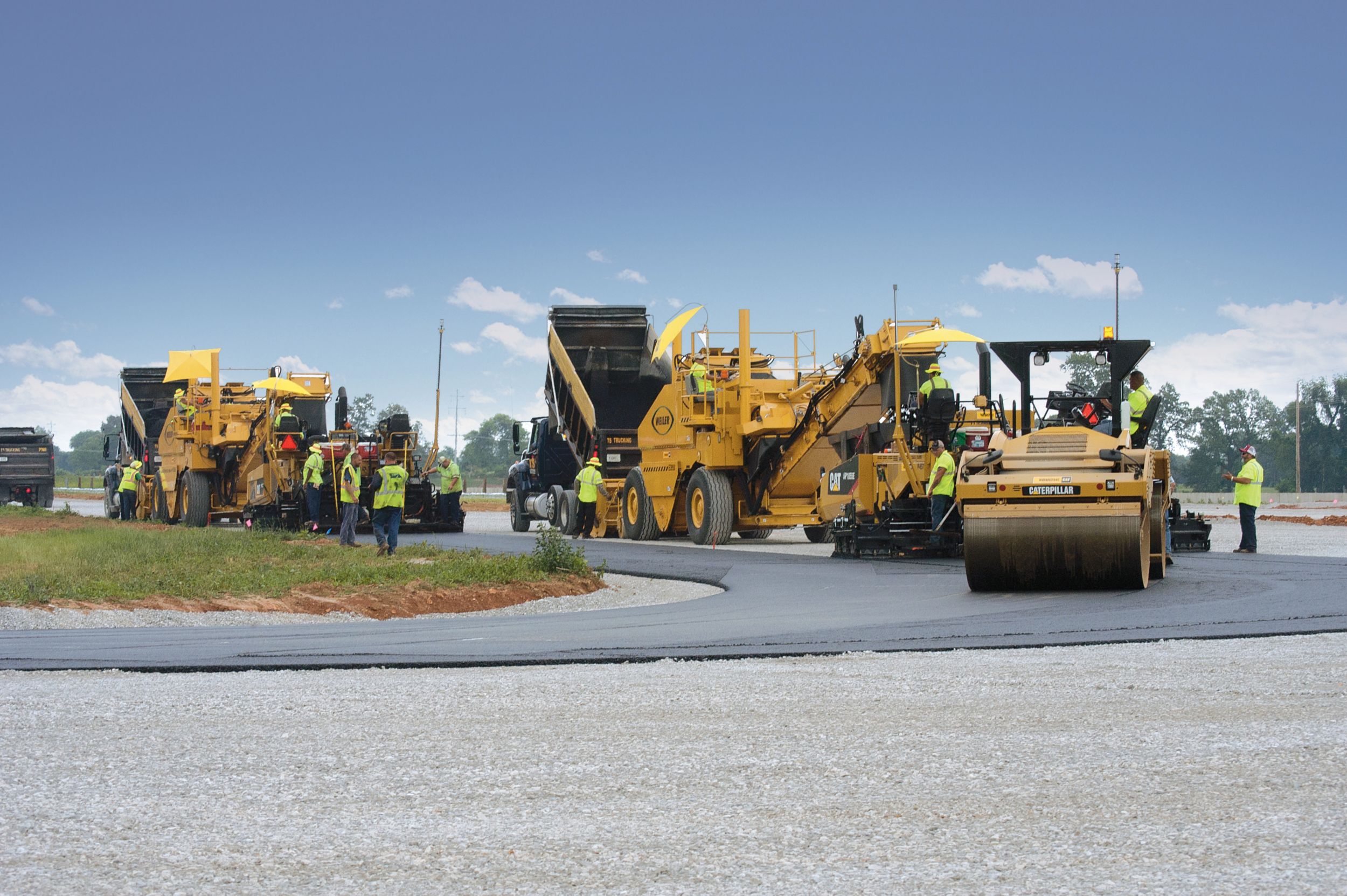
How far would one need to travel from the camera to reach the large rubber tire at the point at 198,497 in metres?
29.3

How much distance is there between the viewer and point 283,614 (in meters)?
13.1

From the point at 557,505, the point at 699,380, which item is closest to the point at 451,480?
the point at 557,505

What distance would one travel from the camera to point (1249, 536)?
18188mm

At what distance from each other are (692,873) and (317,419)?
88.4 ft

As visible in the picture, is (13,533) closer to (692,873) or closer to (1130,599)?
(1130,599)

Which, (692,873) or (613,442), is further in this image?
(613,442)

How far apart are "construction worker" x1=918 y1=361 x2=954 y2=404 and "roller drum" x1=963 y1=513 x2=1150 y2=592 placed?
507 cm

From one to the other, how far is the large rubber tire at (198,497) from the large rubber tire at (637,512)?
9665 mm

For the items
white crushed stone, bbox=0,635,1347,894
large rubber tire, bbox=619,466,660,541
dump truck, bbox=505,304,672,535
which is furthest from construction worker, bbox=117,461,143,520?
white crushed stone, bbox=0,635,1347,894

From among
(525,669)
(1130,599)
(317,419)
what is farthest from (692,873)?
(317,419)

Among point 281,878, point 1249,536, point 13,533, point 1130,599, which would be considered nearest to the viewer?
point 281,878

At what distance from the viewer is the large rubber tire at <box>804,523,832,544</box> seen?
22672 mm

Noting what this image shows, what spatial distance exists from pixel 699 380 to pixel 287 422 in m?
8.80

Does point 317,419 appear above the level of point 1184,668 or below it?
above
